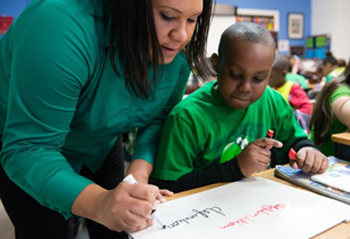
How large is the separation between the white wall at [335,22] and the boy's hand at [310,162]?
5.60 m

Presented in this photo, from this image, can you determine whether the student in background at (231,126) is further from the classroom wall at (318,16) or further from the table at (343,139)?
the classroom wall at (318,16)

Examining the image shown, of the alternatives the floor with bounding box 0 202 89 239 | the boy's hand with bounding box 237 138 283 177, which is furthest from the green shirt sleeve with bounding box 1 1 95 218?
the floor with bounding box 0 202 89 239

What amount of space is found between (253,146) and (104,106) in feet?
1.26

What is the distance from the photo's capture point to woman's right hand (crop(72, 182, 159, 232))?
51cm

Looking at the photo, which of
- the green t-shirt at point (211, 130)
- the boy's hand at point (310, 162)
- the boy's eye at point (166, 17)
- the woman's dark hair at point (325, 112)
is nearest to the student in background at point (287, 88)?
the woman's dark hair at point (325, 112)

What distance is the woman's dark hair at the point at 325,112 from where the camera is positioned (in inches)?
52.4

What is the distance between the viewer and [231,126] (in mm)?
1003

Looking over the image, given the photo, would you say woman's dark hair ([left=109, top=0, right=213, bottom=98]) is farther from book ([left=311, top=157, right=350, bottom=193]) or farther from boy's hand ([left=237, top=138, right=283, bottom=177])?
book ([left=311, top=157, right=350, bottom=193])

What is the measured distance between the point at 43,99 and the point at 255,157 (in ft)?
1.66

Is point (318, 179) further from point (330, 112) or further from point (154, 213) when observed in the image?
point (330, 112)

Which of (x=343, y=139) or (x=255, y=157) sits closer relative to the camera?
(x=255, y=157)

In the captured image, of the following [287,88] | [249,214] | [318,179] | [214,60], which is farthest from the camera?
[287,88]

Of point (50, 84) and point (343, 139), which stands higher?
point (50, 84)

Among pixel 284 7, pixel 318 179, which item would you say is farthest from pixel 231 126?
pixel 284 7
